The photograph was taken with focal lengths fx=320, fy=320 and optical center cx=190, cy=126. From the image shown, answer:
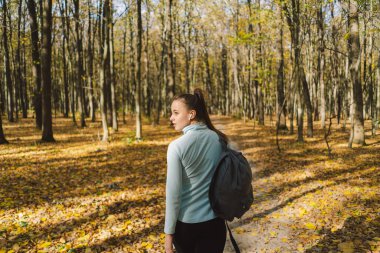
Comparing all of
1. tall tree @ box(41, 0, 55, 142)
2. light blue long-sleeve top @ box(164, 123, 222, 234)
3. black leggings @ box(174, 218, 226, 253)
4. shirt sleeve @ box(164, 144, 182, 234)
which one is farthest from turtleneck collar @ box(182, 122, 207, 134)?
tall tree @ box(41, 0, 55, 142)

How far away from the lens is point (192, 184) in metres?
2.35

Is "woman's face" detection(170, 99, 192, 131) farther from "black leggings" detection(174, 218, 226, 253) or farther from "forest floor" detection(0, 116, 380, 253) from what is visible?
"forest floor" detection(0, 116, 380, 253)

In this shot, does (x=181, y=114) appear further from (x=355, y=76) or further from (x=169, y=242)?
(x=355, y=76)

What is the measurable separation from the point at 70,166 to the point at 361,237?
29.4 feet

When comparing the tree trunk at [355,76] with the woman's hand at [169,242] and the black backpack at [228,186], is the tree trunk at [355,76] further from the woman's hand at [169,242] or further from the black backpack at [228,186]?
the woman's hand at [169,242]

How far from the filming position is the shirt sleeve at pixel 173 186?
2225 millimetres

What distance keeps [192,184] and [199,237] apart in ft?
1.30

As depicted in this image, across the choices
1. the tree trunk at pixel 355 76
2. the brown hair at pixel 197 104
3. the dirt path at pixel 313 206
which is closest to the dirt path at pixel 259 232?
the dirt path at pixel 313 206

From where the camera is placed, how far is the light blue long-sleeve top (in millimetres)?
2240

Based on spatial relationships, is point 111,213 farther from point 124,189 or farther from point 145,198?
point 124,189

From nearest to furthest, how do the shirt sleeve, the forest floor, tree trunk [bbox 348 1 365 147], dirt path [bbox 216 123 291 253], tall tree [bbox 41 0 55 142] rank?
the shirt sleeve, dirt path [bbox 216 123 291 253], the forest floor, tree trunk [bbox 348 1 365 147], tall tree [bbox 41 0 55 142]

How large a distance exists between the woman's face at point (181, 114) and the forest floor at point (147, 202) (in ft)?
11.9

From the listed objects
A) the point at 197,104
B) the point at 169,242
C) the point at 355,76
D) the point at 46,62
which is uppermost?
the point at 46,62

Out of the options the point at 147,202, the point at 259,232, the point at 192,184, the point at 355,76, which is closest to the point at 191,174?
the point at 192,184
